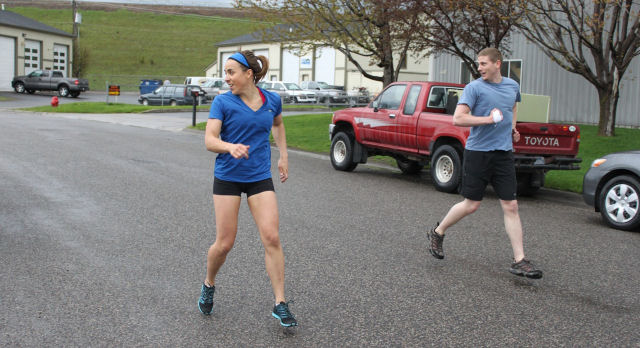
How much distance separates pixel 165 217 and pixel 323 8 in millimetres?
12700

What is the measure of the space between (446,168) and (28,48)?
170ft

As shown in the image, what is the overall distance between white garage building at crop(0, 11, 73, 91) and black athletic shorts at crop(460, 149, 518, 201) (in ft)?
175

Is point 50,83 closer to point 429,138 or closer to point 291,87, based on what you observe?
point 291,87

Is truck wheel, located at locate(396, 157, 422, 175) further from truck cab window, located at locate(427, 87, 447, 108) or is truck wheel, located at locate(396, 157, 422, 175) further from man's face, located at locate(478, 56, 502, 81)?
man's face, located at locate(478, 56, 502, 81)

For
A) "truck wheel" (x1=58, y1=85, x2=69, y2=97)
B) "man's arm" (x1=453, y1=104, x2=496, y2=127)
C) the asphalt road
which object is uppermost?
"truck wheel" (x1=58, y1=85, x2=69, y2=97)

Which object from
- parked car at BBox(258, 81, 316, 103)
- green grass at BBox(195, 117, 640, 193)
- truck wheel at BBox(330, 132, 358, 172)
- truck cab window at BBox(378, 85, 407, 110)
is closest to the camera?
green grass at BBox(195, 117, 640, 193)

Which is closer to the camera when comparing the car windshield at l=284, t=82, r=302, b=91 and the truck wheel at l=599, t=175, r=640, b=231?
the truck wheel at l=599, t=175, r=640, b=231

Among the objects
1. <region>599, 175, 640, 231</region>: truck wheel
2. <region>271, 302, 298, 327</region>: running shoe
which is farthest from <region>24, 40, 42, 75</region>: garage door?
<region>271, 302, 298, 327</region>: running shoe

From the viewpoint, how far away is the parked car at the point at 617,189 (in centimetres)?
820

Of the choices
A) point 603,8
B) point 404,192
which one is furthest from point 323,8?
point 404,192

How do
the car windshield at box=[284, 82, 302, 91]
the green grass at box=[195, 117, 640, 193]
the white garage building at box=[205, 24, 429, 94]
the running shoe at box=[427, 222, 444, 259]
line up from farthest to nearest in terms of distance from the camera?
the white garage building at box=[205, 24, 429, 94] < the car windshield at box=[284, 82, 302, 91] < the green grass at box=[195, 117, 640, 193] < the running shoe at box=[427, 222, 444, 259]

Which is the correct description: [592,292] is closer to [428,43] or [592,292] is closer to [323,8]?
[428,43]

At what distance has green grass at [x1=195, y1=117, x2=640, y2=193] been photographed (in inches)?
474

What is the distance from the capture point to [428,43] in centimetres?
1877
